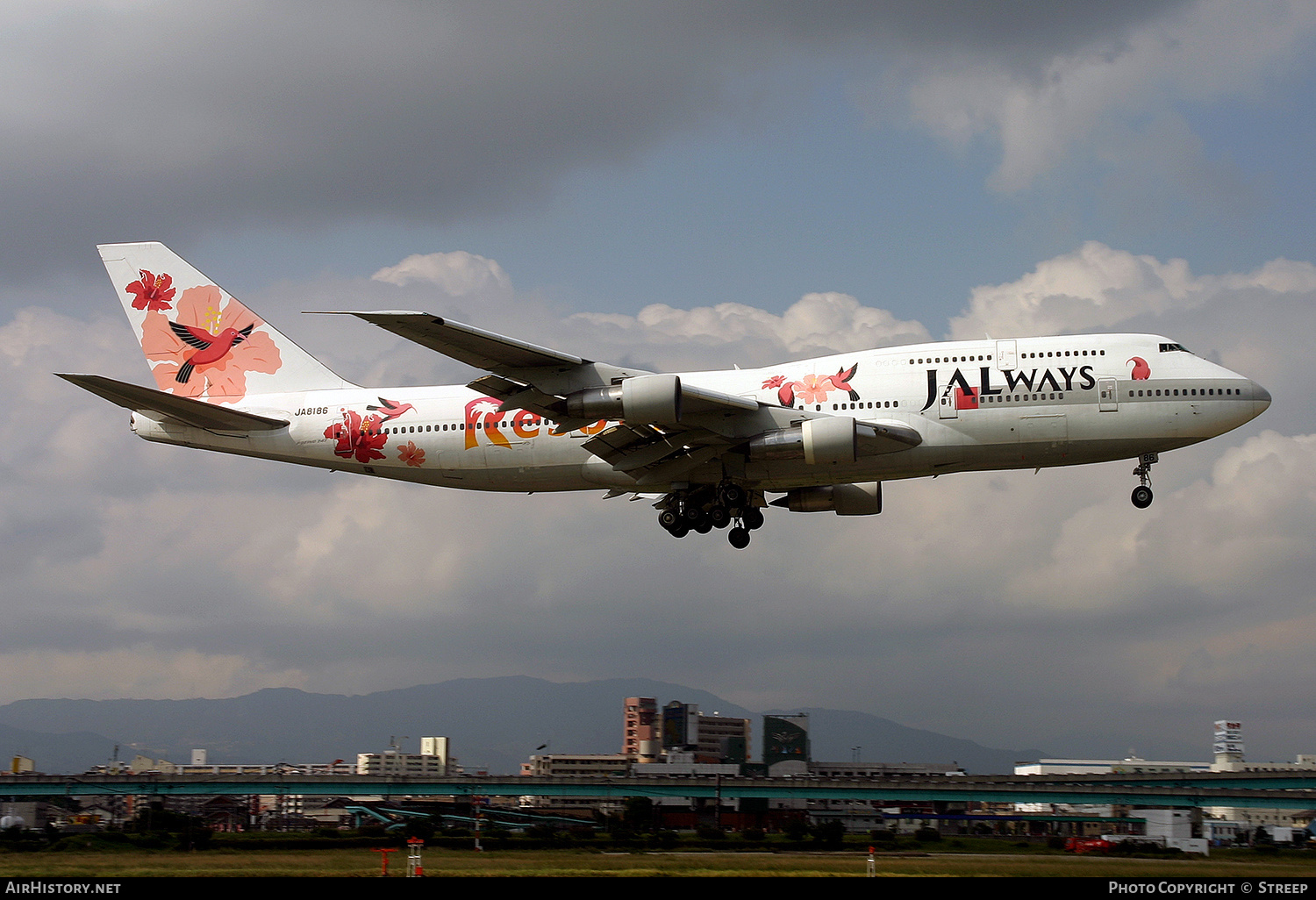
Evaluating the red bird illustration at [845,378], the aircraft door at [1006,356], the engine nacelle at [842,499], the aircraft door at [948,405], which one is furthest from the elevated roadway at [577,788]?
the aircraft door at [1006,356]

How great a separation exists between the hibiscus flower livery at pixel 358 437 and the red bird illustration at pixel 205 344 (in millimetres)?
6621

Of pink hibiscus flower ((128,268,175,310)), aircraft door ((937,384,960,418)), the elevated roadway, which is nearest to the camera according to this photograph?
aircraft door ((937,384,960,418))

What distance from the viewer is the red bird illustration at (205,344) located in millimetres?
42281

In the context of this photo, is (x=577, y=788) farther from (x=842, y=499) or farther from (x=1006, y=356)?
(x=1006, y=356)

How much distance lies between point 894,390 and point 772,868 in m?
13.9

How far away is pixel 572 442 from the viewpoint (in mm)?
36719

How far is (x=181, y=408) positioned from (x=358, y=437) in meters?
5.55

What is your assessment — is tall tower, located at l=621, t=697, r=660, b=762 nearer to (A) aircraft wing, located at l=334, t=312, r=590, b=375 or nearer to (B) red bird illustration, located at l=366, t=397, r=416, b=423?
(B) red bird illustration, located at l=366, t=397, r=416, b=423

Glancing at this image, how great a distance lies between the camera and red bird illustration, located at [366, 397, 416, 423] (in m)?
38.1

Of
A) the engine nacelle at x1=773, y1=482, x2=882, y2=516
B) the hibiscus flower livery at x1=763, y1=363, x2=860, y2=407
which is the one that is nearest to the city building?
the engine nacelle at x1=773, y1=482, x2=882, y2=516

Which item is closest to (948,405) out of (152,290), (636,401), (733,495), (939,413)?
(939,413)

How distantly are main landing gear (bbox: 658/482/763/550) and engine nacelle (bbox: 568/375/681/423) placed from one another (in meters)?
5.18
